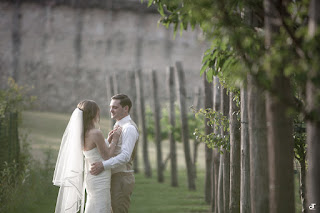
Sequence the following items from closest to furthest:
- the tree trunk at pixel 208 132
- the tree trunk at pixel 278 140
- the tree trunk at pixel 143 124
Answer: the tree trunk at pixel 278 140
the tree trunk at pixel 208 132
the tree trunk at pixel 143 124

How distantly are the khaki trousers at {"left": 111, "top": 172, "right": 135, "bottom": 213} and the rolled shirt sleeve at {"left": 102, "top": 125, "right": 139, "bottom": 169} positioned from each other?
0.89ft

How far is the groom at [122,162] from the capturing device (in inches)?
189

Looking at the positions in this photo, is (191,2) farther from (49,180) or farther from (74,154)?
(49,180)

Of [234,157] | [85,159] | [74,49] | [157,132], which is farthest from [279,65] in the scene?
[74,49]

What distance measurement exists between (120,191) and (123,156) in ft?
1.46

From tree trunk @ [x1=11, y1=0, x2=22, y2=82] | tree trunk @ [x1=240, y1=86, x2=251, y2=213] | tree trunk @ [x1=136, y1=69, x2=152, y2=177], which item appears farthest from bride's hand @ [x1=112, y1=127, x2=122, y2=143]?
tree trunk @ [x1=11, y1=0, x2=22, y2=82]

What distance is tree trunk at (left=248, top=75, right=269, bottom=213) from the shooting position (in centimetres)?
356

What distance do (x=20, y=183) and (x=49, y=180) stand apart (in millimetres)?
1839

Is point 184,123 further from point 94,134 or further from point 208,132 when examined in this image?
point 94,134

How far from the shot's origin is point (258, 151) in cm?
373

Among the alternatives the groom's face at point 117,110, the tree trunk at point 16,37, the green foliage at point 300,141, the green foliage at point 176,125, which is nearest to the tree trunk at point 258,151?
the green foliage at point 300,141

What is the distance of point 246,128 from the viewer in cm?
432

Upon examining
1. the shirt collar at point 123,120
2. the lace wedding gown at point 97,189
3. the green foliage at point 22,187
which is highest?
the shirt collar at point 123,120

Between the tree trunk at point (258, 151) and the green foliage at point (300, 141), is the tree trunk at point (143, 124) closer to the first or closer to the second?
the green foliage at point (300, 141)
